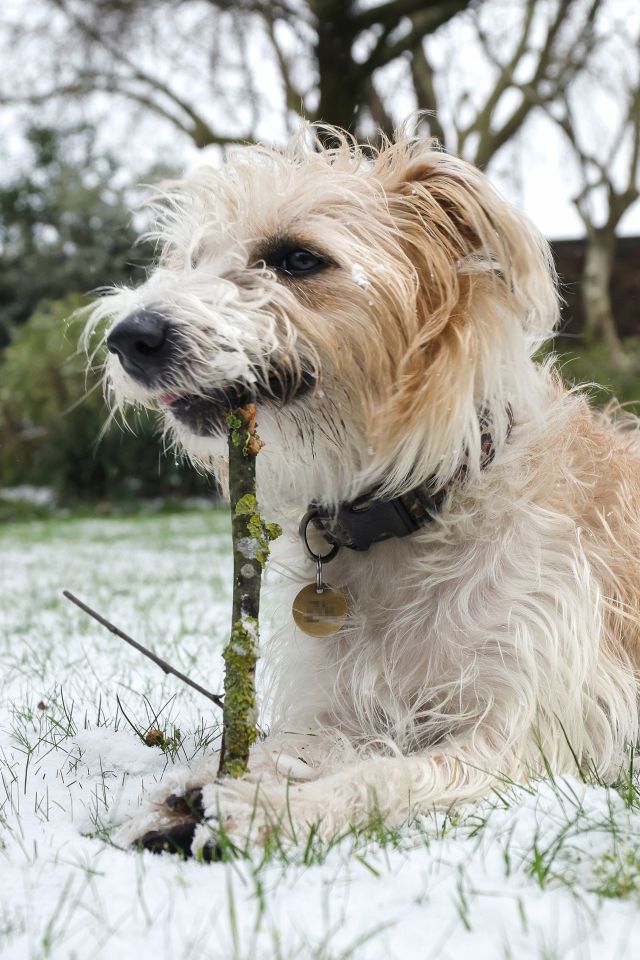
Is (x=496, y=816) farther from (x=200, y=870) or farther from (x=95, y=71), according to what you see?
(x=95, y=71)

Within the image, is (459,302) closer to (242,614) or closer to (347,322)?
(347,322)

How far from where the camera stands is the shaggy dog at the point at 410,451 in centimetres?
238

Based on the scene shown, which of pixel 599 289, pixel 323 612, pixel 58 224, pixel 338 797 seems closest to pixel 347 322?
pixel 323 612

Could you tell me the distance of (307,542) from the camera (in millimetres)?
2758

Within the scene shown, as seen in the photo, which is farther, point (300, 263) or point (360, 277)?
point (300, 263)

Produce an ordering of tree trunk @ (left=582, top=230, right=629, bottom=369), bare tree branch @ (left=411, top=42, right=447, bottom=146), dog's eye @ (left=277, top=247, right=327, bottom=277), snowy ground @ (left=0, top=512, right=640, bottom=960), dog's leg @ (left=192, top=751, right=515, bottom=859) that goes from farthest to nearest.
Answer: tree trunk @ (left=582, top=230, right=629, bottom=369) < bare tree branch @ (left=411, top=42, right=447, bottom=146) < dog's eye @ (left=277, top=247, right=327, bottom=277) < dog's leg @ (left=192, top=751, right=515, bottom=859) < snowy ground @ (left=0, top=512, right=640, bottom=960)

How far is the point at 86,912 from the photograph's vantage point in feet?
5.50

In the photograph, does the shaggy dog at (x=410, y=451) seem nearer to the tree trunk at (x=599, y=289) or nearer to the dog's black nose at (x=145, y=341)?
the dog's black nose at (x=145, y=341)

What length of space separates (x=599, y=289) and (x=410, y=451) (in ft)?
57.0

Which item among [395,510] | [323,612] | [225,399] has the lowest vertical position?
[323,612]

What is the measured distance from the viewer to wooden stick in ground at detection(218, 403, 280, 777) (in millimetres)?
2156

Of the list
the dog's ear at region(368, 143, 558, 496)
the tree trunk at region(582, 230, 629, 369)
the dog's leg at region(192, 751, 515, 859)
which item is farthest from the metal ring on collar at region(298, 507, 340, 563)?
the tree trunk at region(582, 230, 629, 369)

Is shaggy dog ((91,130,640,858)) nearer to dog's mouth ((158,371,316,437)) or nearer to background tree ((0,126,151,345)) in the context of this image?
dog's mouth ((158,371,316,437))

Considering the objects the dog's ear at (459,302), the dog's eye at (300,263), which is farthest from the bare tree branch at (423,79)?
the dog's eye at (300,263)
